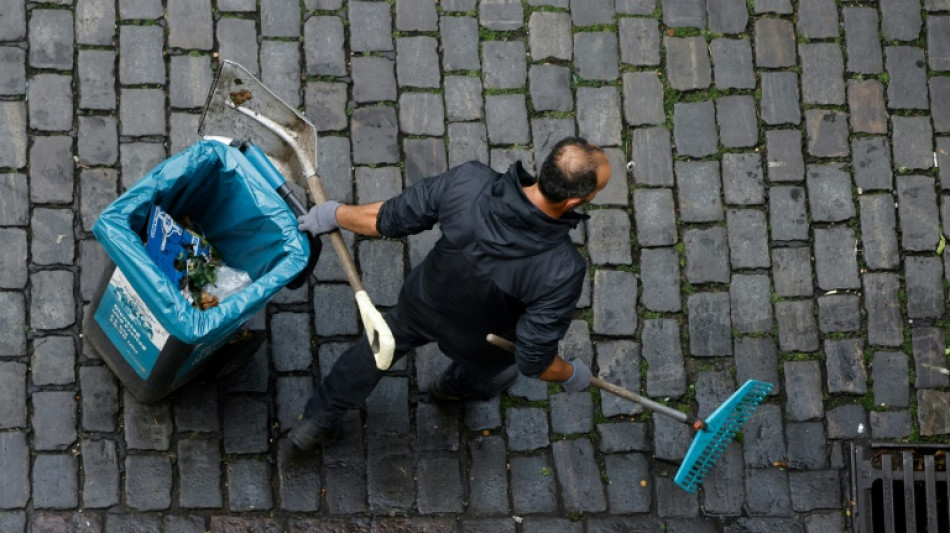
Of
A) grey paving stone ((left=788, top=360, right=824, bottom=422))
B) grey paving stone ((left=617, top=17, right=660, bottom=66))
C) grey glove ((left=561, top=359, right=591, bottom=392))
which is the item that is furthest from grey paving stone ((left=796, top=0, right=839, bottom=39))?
grey glove ((left=561, top=359, right=591, bottom=392))

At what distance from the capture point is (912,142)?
645cm

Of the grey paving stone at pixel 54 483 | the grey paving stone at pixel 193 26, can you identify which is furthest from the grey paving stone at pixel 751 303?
the grey paving stone at pixel 54 483

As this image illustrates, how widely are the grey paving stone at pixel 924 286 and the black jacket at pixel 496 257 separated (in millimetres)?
2606

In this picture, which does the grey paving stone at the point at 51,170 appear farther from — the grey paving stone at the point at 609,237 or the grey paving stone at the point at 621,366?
the grey paving stone at the point at 621,366

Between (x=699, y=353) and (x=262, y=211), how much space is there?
2.54 m

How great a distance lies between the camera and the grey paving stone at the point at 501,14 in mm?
6328

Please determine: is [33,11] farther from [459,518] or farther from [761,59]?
[761,59]

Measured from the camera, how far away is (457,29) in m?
6.30

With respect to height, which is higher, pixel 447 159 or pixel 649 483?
pixel 447 159

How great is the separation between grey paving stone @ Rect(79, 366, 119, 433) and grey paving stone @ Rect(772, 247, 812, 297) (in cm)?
355

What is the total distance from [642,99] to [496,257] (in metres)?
2.25

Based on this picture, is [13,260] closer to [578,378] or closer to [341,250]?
[341,250]

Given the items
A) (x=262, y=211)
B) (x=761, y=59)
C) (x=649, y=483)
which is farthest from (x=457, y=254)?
(x=761, y=59)

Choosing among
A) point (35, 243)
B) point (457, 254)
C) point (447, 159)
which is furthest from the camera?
point (447, 159)
